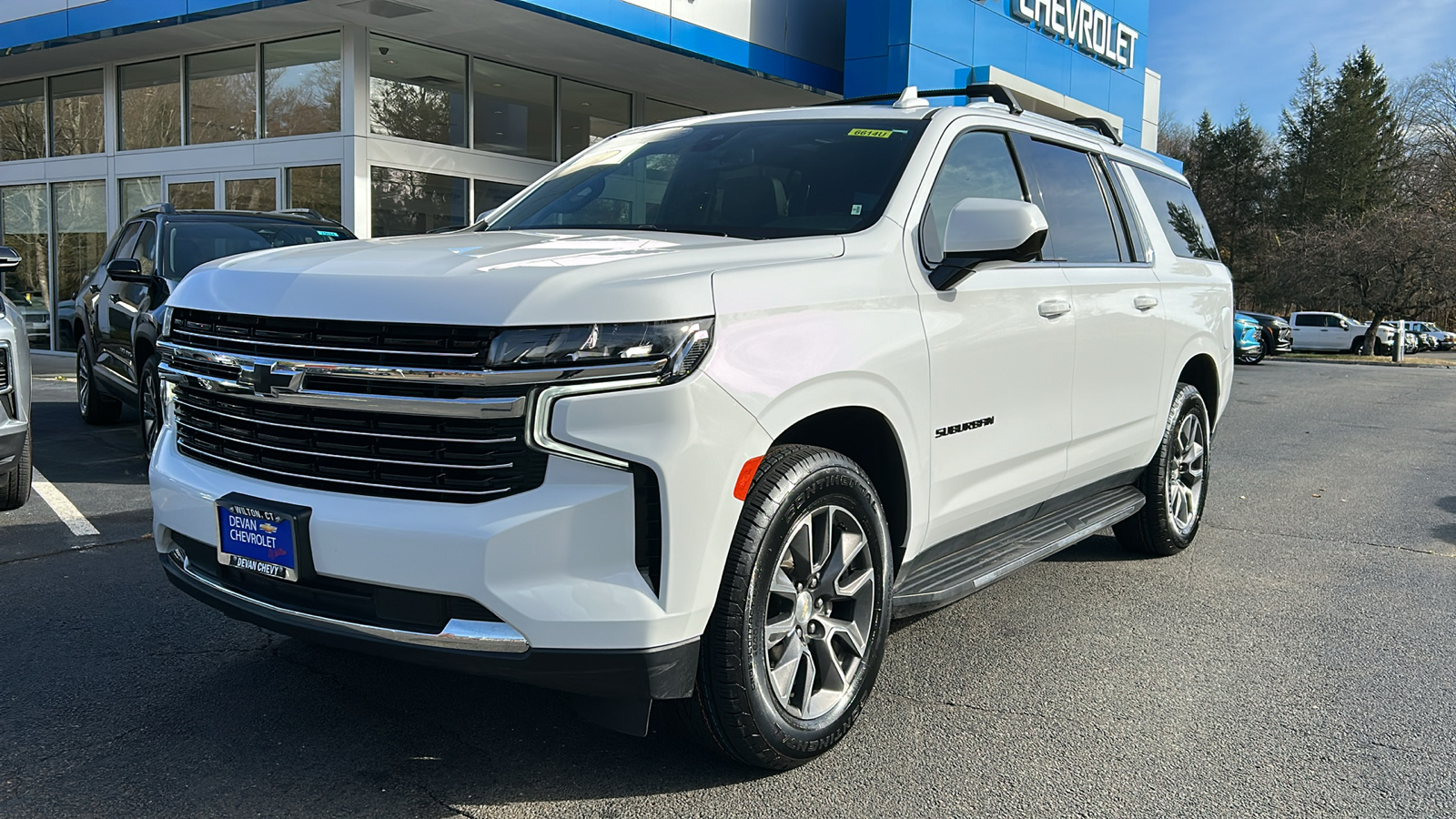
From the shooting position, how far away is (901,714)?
353cm

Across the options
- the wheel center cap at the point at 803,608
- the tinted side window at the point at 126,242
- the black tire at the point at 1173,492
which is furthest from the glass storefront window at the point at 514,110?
the wheel center cap at the point at 803,608

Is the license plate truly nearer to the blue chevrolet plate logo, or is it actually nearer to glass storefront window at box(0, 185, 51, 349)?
the blue chevrolet plate logo

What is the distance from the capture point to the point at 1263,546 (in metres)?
5.96

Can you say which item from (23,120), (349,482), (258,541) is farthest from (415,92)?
(349,482)

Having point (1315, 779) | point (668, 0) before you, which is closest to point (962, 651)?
point (1315, 779)

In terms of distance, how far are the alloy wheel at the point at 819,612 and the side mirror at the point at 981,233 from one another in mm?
927

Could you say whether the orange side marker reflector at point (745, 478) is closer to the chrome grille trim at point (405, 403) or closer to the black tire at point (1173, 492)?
the chrome grille trim at point (405, 403)

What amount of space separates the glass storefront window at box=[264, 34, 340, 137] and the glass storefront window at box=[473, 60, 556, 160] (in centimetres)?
207

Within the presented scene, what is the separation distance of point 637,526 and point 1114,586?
3.25 meters

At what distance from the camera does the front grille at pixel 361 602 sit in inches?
103

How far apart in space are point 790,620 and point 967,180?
6.10 ft

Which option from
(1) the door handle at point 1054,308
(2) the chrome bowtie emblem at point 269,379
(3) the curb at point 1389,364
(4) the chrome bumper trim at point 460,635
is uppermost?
(1) the door handle at point 1054,308

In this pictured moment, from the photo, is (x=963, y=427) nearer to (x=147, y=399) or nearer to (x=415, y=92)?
(x=147, y=399)

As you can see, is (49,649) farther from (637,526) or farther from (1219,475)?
(1219,475)
